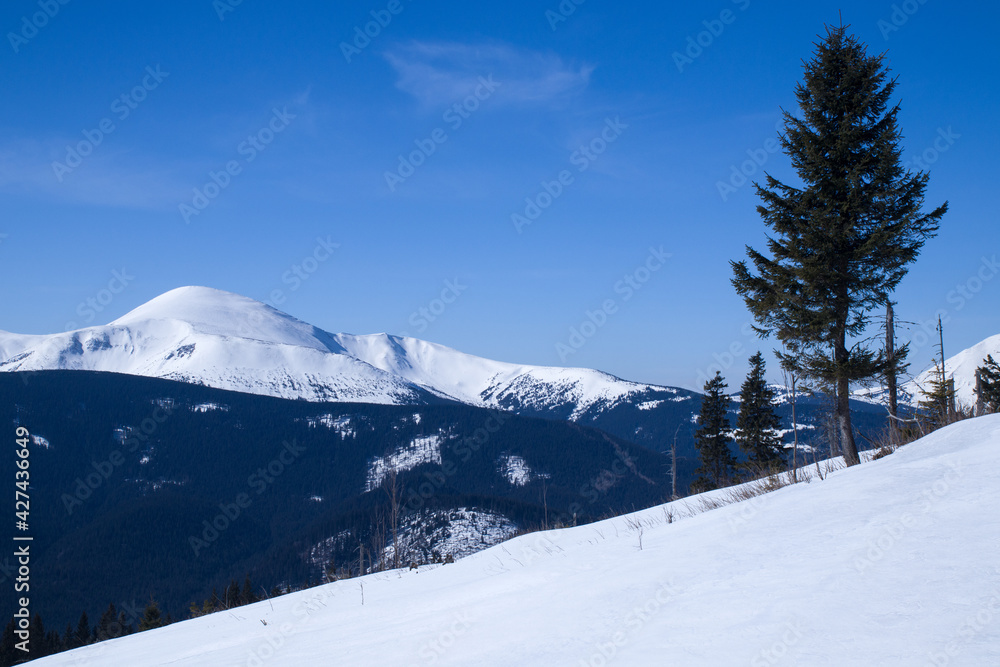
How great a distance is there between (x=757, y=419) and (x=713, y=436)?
294cm

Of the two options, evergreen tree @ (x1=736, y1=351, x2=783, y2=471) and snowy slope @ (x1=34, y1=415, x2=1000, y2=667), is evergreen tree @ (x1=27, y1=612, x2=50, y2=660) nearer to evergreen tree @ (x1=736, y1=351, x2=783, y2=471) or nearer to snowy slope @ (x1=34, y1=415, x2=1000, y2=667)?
evergreen tree @ (x1=736, y1=351, x2=783, y2=471)

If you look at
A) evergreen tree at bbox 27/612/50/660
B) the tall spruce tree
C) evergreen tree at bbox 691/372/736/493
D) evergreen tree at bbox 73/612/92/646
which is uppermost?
the tall spruce tree

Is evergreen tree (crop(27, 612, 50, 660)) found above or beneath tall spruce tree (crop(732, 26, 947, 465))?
beneath

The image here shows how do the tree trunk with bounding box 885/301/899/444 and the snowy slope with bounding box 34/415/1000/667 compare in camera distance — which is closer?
the snowy slope with bounding box 34/415/1000/667

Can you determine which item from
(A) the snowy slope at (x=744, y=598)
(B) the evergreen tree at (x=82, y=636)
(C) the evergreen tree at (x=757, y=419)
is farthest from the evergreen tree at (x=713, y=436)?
(B) the evergreen tree at (x=82, y=636)

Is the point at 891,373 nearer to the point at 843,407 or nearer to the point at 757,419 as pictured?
the point at 843,407

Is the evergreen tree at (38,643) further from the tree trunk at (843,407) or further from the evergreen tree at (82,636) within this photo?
the tree trunk at (843,407)

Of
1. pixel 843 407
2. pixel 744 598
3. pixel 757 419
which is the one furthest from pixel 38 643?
pixel 744 598

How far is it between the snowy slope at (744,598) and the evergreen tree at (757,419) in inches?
1140

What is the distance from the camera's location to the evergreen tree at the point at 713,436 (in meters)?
36.8

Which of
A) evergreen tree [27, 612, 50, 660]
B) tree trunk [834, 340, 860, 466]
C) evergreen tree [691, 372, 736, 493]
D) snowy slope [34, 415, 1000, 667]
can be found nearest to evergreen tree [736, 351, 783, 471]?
evergreen tree [691, 372, 736, 493]

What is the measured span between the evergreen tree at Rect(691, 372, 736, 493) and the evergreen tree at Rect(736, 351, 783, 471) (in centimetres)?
106

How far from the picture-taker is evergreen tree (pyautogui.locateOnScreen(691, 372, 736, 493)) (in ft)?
121

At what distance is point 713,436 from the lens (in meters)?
37.6
